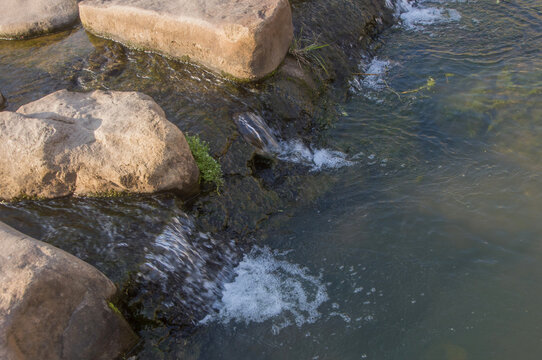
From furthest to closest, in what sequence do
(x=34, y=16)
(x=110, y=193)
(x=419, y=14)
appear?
(x=419, y=14), (x=34, y=16), (x=110, y=193)

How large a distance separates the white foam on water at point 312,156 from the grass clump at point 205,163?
103 centimetres

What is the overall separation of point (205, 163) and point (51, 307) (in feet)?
7.90

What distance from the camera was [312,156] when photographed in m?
6.34

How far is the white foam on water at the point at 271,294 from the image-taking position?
178 inches

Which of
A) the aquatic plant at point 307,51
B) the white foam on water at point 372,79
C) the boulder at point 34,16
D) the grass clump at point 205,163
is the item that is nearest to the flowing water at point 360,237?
the white foam on water at point 372,79

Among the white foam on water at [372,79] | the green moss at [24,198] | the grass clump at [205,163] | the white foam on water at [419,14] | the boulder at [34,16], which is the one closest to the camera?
the green moss at [24,198]

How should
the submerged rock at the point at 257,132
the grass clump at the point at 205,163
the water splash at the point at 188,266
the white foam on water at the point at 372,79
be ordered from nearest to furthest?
the water splash at the point at 188,266 → the grass clump at the point at 205,163 → the submerged rock at the point at 257,132 → the white foam on water at the point at 372,79

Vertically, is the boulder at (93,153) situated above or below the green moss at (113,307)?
above

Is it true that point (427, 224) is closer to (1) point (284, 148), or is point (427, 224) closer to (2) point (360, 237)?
(2) point (360, 237)

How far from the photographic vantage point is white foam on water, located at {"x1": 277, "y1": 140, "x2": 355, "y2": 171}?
6.19 metres

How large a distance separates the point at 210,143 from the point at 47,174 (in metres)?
1.84

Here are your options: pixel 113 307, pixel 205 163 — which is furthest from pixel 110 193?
pixel 113 307

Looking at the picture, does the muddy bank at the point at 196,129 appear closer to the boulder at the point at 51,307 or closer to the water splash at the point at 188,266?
the water splash at the point at 188,266

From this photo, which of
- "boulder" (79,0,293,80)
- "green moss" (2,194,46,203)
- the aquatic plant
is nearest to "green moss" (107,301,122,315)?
"green moss" (2,194,46,203)
